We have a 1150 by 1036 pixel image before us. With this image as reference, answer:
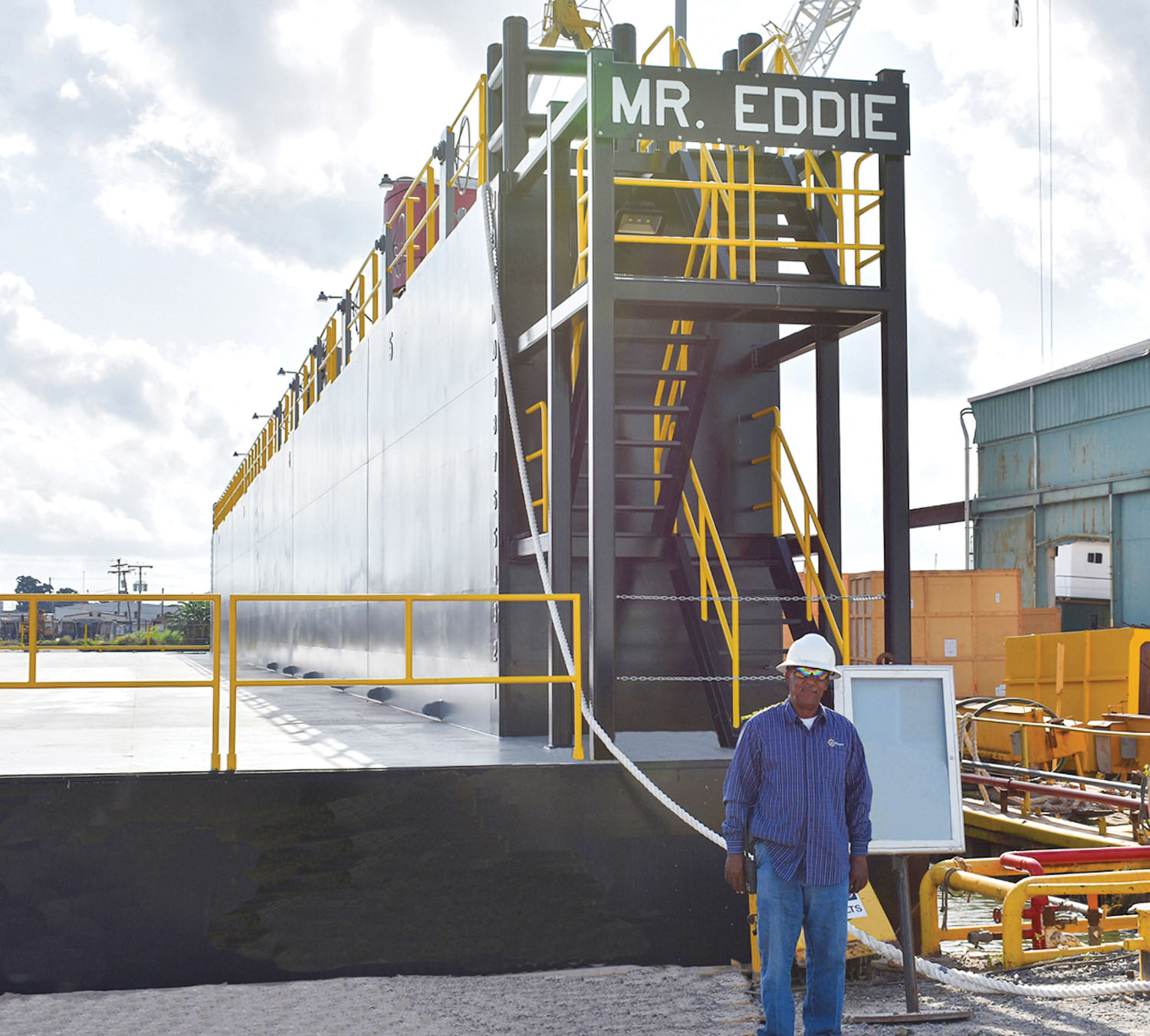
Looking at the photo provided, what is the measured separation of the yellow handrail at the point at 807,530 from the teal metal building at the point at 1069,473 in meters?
19.0

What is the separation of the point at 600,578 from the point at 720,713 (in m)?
1.49

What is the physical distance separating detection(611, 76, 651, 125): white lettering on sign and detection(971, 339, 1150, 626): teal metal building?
22217mm

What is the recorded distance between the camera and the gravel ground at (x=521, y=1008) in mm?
6445

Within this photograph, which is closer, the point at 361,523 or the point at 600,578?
the point at 600,578

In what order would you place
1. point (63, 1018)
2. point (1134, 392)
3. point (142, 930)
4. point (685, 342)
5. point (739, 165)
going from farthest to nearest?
point (1134, 392)
point (739, 165)
point (685, 342)
point (142, 930)
point (63, 1018)

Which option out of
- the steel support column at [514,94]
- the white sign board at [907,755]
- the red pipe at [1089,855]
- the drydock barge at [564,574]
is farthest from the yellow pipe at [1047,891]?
the steel support column at [514,94]

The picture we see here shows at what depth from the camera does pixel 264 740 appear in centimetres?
970

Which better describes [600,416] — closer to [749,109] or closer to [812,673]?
[749,109]

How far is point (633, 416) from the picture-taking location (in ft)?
36.5

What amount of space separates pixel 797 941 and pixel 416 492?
8.83m

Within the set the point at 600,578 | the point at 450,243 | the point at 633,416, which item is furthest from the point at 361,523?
the point at 600,578

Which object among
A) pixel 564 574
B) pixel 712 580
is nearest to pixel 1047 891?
pixel 712 580

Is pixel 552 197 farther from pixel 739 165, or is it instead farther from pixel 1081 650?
pixel 1081 650

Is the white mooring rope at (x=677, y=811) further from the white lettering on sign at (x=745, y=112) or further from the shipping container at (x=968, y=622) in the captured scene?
the shipping container at (x=968, y=622)
